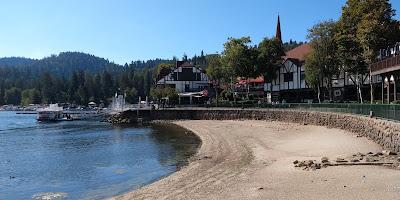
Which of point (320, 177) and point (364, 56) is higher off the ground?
point (364, 56)

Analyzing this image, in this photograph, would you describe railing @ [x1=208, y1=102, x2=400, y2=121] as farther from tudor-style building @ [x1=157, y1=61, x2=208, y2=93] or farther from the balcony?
tudor-style building @ [x1=157, y1=61, x2=208, y2=93]

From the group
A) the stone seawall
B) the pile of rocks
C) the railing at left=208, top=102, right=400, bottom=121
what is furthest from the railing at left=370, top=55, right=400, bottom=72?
the pile of rocks

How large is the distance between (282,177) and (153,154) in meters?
18.0

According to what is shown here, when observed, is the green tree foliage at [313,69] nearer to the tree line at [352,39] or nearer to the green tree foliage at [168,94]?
the tree line at [352,39]

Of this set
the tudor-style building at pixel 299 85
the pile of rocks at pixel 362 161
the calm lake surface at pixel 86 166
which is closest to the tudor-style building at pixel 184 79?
the tudor-style building at pixel 299 85

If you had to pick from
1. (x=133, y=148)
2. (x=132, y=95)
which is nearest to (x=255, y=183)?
(x=133, y=148)

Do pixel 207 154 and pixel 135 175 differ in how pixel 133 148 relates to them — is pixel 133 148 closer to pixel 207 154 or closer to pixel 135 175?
pixel 207 154

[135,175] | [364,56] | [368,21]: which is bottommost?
[135,175]

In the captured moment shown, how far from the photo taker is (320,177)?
20734 mm

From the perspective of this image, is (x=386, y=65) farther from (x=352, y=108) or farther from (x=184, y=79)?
(x=184, y=79)

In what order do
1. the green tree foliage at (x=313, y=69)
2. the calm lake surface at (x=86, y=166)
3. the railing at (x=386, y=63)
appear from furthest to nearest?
the green tree foliage at (x=313, y=69), the railing at (x=386, y=63), the calm lake surface at (x=86, y=166)

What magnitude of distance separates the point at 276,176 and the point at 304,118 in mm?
34411

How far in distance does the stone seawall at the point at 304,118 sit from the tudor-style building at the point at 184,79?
97.3ft

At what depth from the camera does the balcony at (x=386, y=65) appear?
123 feet
